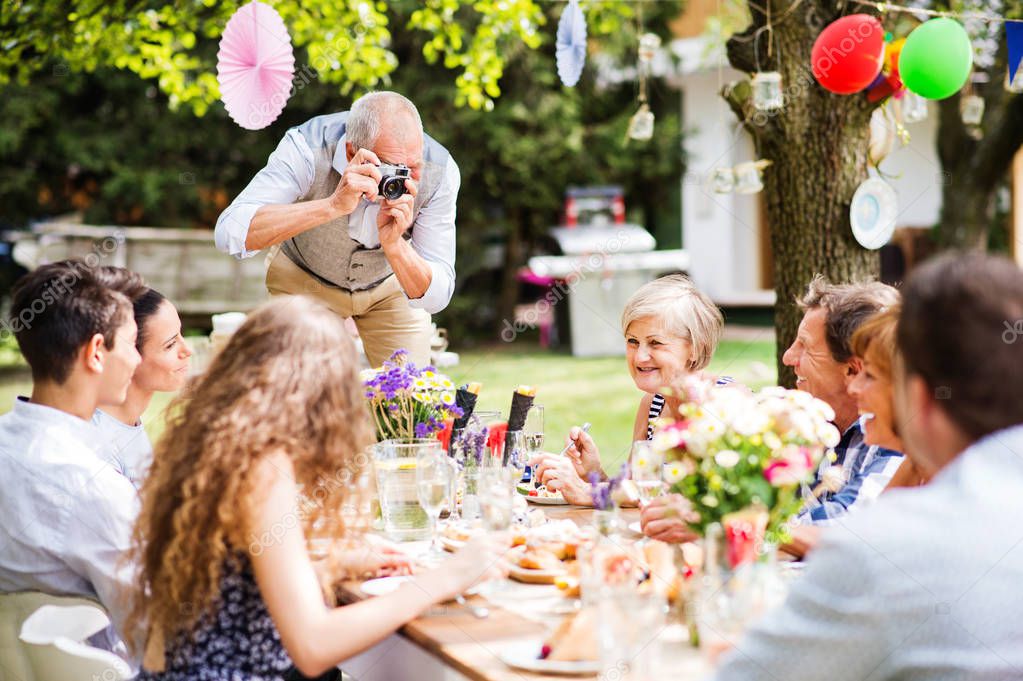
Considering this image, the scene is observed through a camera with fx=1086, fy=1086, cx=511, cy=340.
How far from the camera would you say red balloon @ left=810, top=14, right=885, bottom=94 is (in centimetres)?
401

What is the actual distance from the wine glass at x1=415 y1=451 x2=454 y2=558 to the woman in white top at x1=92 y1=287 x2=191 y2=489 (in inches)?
35.7

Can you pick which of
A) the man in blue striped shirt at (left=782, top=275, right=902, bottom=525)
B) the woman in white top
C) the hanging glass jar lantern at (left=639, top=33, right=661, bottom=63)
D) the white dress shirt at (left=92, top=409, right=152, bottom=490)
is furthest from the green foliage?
the man in blue striped shirt at (left=782, top=275, right=902, bottom=525)

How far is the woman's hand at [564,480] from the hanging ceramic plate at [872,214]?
2.45 m

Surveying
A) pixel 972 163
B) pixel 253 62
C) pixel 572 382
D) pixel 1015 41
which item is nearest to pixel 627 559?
pixel 253 62

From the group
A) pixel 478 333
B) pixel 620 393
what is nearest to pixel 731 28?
pixel 620 393

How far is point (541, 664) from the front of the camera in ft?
4.97

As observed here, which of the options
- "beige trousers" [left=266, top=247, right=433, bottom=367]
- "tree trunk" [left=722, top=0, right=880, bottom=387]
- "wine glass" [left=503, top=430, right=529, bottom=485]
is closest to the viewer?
"wine glass" [left=503, top=430, right=529, bottom=485]

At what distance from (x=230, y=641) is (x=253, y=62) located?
9.40 feet

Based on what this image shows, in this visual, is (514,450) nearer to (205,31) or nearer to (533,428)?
(533,428)

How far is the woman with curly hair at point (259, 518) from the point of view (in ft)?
5.43

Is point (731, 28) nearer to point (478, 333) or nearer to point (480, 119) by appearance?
point (480, 119)

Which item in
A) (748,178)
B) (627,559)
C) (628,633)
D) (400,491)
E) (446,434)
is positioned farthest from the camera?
(748,178)

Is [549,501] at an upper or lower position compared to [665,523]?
lower

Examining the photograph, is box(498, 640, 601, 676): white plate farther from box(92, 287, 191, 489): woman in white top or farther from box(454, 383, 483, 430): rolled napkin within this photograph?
box(92, 287, 191, 489): woman in white top
